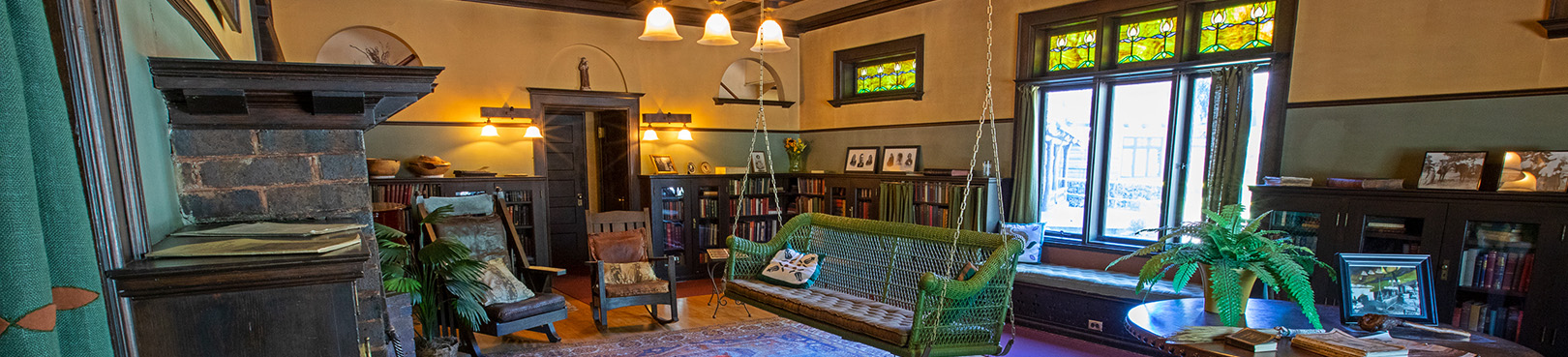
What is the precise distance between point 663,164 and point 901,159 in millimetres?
2433

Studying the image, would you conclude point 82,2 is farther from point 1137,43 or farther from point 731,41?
point 1137,43

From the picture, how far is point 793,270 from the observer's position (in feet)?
13.5

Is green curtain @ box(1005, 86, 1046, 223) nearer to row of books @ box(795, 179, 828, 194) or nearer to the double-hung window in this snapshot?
the double-hung window

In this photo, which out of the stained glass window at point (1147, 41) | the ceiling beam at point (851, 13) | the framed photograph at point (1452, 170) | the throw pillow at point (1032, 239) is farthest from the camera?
the ceiling beam at point (851, 13)

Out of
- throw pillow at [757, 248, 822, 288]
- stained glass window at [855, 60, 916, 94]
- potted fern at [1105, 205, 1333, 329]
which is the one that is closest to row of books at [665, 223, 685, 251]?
stained glass window at [855, 60, 916, 94]

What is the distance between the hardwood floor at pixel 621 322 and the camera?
457 cm

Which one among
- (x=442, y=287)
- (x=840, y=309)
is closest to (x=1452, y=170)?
(x=840, y=309)

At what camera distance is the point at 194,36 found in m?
1.85

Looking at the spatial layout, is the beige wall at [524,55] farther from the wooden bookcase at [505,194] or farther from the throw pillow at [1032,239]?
the throw pillow at [1032,239]

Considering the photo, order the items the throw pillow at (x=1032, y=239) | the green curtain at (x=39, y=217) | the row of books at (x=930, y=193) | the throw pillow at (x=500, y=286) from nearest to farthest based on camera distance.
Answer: the green curtain at (x=39, y=217)
the throw pillow at (x=500, y=286)
the throw pillow at (x=1032, y=239)
the row of books at (x=930, y=193)

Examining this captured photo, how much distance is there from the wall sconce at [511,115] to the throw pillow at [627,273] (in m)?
1.81

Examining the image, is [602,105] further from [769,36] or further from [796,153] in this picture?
[769,36]

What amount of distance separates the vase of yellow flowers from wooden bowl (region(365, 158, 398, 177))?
3903 millimetres

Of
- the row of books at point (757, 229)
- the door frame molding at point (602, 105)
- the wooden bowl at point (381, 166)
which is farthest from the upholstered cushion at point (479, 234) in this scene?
the row of books at point (757, 229)
